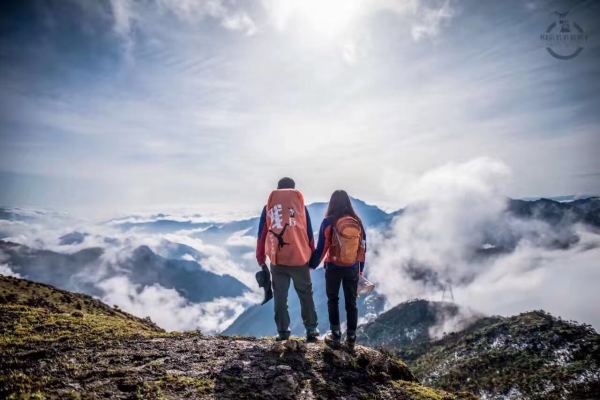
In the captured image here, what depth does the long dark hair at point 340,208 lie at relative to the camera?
11.6 meters

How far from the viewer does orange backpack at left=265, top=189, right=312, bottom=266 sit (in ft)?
35.5

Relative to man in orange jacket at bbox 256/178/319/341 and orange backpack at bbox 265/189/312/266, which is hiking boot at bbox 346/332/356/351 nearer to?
man in orange jacket at bbox 256/178/319/341

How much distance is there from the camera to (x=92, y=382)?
285 inches

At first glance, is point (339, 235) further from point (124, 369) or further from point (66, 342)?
point (66, 342)

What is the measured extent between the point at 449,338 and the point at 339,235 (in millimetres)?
214471

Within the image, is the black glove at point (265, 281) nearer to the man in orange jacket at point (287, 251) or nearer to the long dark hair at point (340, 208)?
the man in orange jacket at point (287, 251)

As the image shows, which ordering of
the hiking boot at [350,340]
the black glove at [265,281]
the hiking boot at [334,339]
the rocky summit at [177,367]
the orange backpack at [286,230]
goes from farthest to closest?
1. the black glove at [265,281]
2. the orange backpack at [286,230]
3. the hiking boot at [350,340]
4. the hiking boot at [334,339]
5. the rocky summit at [177,367]

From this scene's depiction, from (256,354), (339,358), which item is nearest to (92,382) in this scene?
(256,354)

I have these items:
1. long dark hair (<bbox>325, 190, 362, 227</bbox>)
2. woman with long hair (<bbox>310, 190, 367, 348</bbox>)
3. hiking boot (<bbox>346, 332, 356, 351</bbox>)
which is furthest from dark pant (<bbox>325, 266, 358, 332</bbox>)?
long dark hair (<bbox>325, 190, 362, 227</bbox>)

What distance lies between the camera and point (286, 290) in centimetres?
1106

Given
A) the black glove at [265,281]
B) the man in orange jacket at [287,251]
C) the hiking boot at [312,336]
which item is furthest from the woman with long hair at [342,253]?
the black glove at [265,281]

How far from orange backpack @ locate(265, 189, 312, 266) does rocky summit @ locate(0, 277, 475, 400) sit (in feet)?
7.70

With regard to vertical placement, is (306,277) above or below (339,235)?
below

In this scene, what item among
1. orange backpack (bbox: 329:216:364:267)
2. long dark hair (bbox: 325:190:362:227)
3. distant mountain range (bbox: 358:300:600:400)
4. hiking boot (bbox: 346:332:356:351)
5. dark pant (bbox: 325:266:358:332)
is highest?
long dark hair (bbox: 325:190:362:227)
